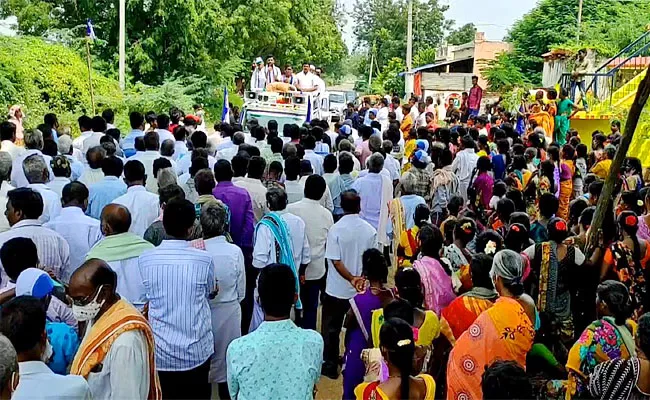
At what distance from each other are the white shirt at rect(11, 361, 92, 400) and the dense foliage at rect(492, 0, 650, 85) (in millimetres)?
31211

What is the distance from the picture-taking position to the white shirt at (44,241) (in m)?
4.94

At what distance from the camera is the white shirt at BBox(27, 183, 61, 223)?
6137mm

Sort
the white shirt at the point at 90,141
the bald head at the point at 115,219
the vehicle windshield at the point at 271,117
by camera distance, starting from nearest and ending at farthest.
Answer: the bald head at the point at 115,219 → the white shirt at the point at 90,141 → the vehicle windshield at the point at 271,117

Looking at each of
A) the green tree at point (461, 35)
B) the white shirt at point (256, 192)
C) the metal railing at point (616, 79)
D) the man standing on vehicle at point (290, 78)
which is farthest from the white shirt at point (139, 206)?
the green tree at point (461, 35)

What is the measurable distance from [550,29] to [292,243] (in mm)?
33102

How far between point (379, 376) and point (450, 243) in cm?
228

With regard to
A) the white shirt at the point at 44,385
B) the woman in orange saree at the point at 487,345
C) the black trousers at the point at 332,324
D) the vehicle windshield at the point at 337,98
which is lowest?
the black trousers at the point at 332,324

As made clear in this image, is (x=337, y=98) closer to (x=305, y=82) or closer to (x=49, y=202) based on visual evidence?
(x=305, y=82)

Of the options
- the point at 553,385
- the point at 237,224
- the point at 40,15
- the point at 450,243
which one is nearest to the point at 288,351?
the point at 553,385

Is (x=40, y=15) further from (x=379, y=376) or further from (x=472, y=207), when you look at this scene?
(x=379, y=376)

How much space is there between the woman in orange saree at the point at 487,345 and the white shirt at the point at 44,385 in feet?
6.93

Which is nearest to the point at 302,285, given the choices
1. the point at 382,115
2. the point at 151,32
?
the point at 382,115

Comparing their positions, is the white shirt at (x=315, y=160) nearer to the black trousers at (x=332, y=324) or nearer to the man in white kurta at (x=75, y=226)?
the black trousers at (x=332, y=324)

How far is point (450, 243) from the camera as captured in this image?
6062 mm
